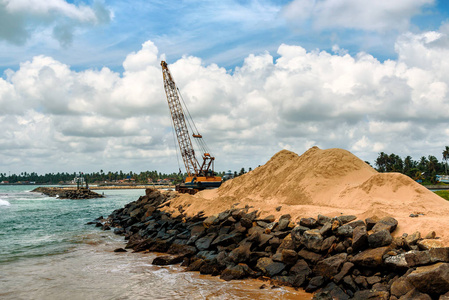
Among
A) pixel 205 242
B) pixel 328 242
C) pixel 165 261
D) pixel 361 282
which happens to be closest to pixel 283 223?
pixel 328 242

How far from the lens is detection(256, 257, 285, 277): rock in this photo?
13.5m

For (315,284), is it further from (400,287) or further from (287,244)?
(400,287)

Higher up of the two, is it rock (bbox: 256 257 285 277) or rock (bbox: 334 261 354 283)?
rock (bbox: 334 261 354 283)

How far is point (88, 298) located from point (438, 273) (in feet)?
38.5

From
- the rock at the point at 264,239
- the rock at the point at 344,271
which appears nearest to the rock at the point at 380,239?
the rock at the point at 344,271

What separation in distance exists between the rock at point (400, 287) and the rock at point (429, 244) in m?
1.39

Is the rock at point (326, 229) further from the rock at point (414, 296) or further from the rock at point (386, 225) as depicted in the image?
the rock at point (414, 296)

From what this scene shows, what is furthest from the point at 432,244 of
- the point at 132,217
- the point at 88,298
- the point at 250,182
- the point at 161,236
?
the point at 132,217

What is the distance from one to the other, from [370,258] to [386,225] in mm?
1898

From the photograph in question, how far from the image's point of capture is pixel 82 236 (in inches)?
1085

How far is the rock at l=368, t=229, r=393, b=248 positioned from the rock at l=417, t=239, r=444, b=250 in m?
1.01

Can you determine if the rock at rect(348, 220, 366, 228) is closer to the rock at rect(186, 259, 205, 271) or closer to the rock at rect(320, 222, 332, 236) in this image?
the rock at rect(320, 222, 332, 236)

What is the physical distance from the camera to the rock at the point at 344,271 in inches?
452

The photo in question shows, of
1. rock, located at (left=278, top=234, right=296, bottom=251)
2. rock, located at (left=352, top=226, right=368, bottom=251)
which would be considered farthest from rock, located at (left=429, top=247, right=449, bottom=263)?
rock, located at (left=278, top=234, right=296, bottom=251)
